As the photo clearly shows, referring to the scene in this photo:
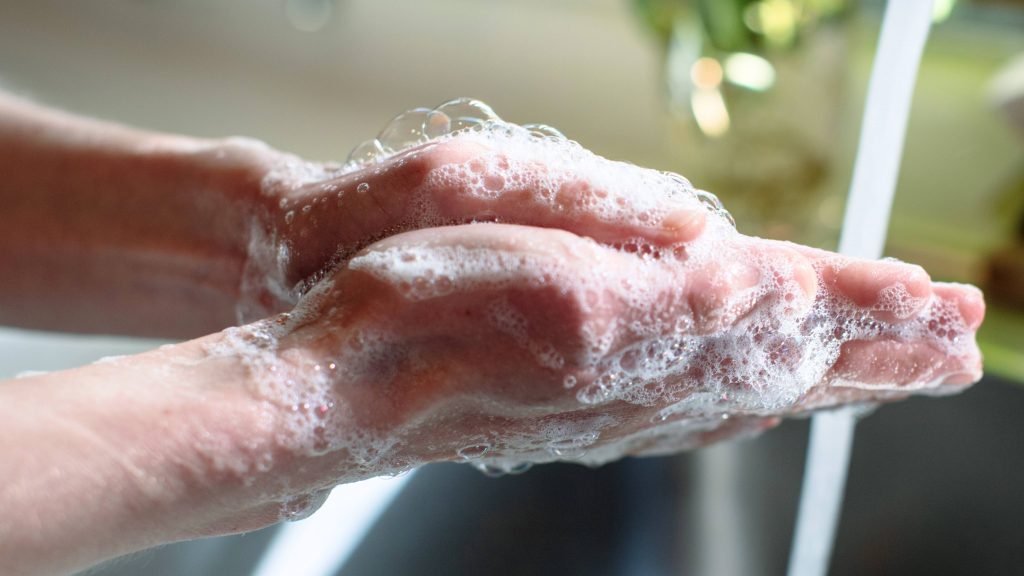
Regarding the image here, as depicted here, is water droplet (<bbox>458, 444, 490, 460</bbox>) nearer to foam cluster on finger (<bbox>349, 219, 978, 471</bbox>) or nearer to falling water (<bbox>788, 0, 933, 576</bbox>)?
foam cluster on finger (<bbox>349, 219, 978, 471</bbox>)

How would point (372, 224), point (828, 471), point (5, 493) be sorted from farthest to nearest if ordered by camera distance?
point (828, 471), point (372, 224), point (5, 493)

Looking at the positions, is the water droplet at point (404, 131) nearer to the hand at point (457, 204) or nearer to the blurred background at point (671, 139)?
the hand at point (457, 204)

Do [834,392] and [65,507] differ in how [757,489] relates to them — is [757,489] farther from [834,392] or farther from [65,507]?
[65,507]

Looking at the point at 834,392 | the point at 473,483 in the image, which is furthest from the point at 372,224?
the point at 473,483

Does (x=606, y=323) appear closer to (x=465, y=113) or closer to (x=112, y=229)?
(x=465, y=113)

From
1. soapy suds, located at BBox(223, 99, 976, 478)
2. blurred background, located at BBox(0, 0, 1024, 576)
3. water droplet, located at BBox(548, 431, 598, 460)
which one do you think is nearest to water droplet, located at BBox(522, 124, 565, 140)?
soapy suds, located at BBox(223, 99, 976, 478)
